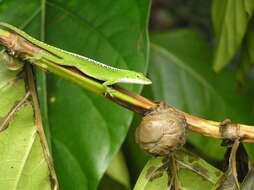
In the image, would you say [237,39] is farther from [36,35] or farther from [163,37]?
[163,37]

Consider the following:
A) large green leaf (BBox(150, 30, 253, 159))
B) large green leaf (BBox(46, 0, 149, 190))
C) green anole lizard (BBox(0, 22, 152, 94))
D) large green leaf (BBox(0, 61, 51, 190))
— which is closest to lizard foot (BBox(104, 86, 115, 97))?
green anole lizard (BBox(0, 22, 152, 94))

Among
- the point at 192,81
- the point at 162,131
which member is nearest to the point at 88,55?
the point at 162,131

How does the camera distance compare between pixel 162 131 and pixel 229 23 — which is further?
pixel 229 23

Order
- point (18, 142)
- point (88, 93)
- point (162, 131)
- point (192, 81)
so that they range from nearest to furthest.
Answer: point (162, 131) → point (18, 142) → point (88, 93) → point (192, 81)

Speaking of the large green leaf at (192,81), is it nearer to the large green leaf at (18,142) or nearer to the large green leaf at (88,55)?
the large green leaf at (88,55)

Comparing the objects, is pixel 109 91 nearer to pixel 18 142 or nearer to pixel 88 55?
pixel 18 142

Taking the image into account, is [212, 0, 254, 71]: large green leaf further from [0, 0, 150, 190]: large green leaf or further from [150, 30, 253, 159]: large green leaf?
[150, 30, 253, 159]: large green leaf

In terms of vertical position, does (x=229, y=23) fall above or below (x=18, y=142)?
above

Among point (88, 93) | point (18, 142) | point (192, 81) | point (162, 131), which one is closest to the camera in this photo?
point (162, 131)
